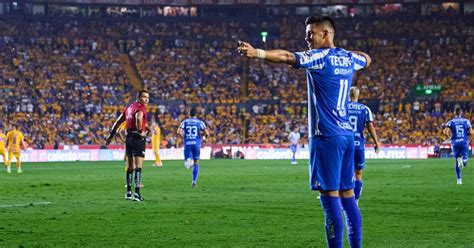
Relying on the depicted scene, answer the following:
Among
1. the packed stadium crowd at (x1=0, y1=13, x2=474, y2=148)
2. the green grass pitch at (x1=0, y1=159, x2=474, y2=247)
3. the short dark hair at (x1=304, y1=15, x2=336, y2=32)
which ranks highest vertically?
the packed stadium crowd at (x1=0, y1=13, x2=474, y2=148)

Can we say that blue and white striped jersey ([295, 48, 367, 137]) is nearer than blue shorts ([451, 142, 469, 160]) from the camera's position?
Yes

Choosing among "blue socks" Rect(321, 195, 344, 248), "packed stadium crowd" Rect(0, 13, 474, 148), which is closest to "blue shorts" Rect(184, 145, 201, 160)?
"blue socks" Rect(321, 195, 344, 248)

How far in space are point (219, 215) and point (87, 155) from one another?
45.3m

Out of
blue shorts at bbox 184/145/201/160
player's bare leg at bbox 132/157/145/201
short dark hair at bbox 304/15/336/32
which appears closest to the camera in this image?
short dark hair at bbox 304/15/336/32

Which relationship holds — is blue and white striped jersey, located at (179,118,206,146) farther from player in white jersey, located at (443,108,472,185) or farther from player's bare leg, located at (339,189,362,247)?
player's bare leg, located at (339,189,362,247)

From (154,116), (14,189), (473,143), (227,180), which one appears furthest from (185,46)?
(14,189)

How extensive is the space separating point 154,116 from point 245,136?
22.7ft

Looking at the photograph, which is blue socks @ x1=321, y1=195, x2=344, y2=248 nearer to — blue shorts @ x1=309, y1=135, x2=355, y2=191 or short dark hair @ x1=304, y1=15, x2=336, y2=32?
blue shorts @ x1=309, y1=135, x2=355, y2=191

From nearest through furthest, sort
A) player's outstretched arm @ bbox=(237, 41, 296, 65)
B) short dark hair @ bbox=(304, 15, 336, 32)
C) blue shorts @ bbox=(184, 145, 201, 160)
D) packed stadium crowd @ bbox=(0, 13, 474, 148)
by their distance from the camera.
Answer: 1. player's outstretched arm @ bbox=(237, 41, 296, 65)
2. short dark hair @ bbox=(304, 15, 336, 32)
3. blue shorts @ bbox=(184, 145, 201, 160)
4. packed stadium crowd @ bbox=(0, 13, 474, 148)

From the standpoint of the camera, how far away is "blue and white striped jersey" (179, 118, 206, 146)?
30.8 m

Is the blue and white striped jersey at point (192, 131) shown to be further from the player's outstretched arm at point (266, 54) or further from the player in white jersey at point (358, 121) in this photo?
the player's outstretched arm at point (266, 54)

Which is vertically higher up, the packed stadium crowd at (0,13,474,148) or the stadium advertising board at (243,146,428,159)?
the packed stadium crowd at (0,13,474,148)

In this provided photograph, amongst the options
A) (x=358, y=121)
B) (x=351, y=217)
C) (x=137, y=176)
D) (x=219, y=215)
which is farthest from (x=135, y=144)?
(x=351, y=217)

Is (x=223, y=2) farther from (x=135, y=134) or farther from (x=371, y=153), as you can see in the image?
(x=135, y=134)
